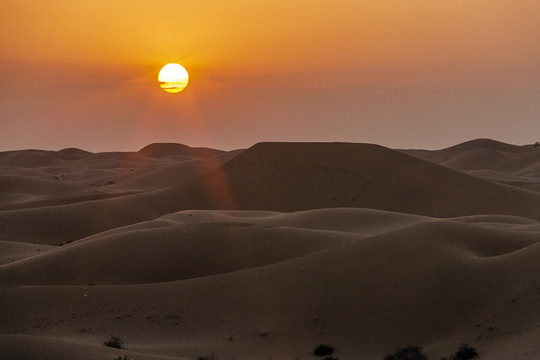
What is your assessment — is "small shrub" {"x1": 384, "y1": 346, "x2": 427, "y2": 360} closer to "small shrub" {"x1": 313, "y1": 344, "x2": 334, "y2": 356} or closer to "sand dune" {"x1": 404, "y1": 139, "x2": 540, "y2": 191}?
"small shrub" {"x1": 313, "y1": 344, "x2": 334, "y2": 356}

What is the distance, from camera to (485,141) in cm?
14038

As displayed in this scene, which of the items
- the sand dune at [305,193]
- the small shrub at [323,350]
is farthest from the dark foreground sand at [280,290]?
the sand dune at [305,193]

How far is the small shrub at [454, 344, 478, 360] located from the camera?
21938mm

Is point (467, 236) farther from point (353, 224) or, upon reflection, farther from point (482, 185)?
point (482, 185)

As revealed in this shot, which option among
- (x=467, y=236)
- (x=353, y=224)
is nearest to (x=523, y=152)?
(x=353, y=224)

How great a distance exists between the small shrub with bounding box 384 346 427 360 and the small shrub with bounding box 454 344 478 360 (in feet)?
2.75

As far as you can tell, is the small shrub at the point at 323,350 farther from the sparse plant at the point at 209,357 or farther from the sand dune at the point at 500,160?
the sand dune at the point at 500,160

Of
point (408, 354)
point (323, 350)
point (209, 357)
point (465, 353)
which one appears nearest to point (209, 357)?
point (209, 357)

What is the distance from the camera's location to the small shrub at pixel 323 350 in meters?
23.9

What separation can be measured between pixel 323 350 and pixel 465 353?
3.62 metres

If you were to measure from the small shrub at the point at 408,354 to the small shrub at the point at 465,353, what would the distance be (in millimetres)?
838

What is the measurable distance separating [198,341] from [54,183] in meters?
67.6

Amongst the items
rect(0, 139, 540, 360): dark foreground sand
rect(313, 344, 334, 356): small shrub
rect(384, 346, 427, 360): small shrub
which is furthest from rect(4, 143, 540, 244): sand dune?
rect(384, 346, 427, 360): small shrub

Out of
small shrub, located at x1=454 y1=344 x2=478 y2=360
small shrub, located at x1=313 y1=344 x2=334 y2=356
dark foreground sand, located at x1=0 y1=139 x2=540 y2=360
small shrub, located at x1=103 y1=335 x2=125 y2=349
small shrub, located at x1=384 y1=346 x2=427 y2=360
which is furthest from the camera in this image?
dark foreground sand, located at x1=0 y1=139 x2=540 y2=360
